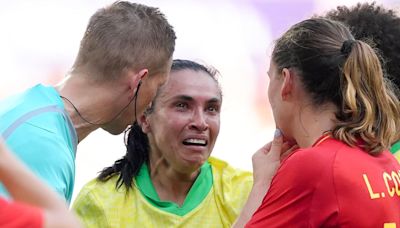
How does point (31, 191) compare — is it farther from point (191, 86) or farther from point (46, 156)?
point (191, 86)

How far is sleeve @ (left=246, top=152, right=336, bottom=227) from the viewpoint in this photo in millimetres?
3166

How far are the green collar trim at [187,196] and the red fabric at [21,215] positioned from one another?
2.50 metres

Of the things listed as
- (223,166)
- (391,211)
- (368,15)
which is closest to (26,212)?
(391,211)

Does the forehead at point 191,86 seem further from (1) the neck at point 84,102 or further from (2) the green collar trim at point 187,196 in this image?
(1) the neck at point 84,102

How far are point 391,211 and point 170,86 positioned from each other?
6.06 feet

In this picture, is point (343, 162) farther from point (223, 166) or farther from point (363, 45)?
point (223, 166)

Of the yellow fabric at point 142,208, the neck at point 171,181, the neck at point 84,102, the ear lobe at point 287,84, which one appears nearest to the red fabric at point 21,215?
the neck at point 84,102

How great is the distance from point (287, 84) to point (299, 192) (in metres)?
0.48

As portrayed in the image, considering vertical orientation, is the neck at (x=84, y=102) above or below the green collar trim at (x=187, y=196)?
above

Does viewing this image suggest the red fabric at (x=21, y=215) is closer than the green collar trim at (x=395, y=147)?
Yes

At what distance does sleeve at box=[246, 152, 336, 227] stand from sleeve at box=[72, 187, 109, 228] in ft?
4.28

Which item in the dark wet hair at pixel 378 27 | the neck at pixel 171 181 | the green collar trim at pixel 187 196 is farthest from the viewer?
the neck at pixel 171 181

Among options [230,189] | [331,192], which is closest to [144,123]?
[230,189]

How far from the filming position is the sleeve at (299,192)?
10.4 feet
